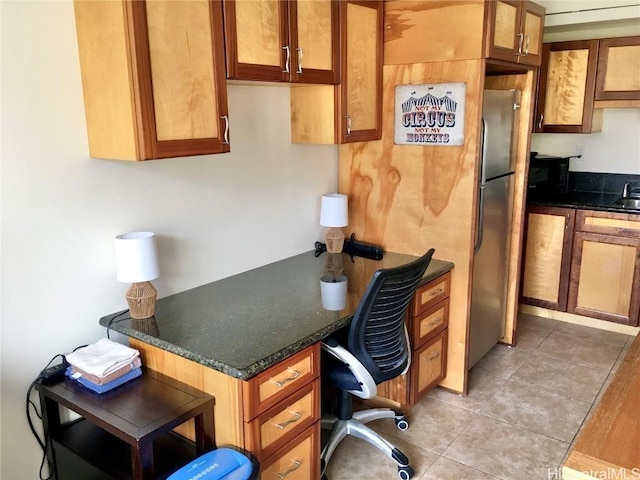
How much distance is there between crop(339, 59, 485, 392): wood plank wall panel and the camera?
273 cm

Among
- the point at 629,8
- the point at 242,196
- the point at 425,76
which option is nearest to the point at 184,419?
the point at 242,196

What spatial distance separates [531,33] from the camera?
3086mm

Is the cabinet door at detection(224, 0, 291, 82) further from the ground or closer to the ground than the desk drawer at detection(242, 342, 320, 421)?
further from the ground

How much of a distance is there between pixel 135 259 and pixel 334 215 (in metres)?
1.24

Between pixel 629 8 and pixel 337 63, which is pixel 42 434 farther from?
pixel 629 8

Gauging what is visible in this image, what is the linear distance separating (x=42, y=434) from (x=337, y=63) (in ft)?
6.44

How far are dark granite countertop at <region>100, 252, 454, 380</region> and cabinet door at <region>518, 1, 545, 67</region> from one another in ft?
4.42

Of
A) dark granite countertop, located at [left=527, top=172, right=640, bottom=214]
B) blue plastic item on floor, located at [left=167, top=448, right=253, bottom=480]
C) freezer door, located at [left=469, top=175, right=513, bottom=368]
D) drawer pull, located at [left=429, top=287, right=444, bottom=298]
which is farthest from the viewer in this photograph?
dark granite countertop, located at [left=527, top=172, right=640, bottom=214]

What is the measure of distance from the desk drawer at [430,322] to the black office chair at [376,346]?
279 mm

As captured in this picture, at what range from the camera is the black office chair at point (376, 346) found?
2.07 metres

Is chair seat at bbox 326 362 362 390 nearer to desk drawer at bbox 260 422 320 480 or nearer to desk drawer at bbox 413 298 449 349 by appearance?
desk drawer at bbox 260 422 320 480

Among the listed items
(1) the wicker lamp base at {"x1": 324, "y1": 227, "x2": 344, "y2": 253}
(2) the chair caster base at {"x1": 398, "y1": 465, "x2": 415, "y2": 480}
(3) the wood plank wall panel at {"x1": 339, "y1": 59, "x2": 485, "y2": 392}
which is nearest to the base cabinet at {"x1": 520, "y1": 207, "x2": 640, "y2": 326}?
(3) the wood plank wall panel at {"x1": 339, "y1": 59, "x2": 485, "y2": 392}

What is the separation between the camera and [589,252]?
3.86m

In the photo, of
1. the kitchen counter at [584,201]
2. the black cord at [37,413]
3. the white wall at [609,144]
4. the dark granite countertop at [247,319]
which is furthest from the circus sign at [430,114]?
the white wall at [609,144]
